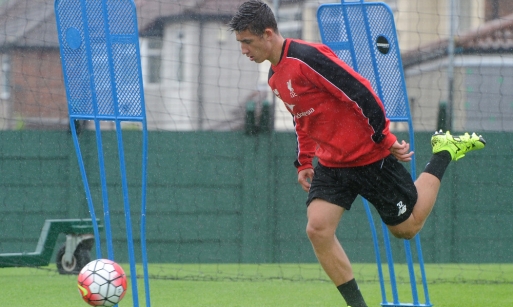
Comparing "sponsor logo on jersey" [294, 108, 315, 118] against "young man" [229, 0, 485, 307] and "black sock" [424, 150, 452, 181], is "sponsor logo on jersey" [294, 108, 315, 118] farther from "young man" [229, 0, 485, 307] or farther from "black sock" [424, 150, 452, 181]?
"black sock" [424, 150, 452, 181]

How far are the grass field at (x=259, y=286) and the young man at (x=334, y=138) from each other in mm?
1435

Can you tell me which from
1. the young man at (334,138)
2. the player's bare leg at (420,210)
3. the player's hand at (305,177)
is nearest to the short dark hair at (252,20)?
the young man at (334,138)

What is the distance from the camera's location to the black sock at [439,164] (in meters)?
5.12

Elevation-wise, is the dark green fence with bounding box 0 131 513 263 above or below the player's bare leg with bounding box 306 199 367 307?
below

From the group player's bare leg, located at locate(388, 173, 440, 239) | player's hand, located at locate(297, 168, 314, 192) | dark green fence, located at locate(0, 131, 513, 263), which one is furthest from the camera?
dark green fence, located at locate(0, 131, 513, 263)

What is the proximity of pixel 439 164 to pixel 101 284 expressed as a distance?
2241 millimetres

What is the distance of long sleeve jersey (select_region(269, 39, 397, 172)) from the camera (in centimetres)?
440

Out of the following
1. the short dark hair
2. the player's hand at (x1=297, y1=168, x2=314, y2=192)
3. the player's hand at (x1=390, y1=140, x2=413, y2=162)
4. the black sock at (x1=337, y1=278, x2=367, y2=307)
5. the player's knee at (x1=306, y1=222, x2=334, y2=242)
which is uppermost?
the short dark hair

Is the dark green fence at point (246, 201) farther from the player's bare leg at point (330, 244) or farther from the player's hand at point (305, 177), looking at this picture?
the player's bare leg at point (330, 244)

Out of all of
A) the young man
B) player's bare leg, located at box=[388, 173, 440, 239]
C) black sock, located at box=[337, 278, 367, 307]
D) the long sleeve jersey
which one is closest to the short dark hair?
the young man

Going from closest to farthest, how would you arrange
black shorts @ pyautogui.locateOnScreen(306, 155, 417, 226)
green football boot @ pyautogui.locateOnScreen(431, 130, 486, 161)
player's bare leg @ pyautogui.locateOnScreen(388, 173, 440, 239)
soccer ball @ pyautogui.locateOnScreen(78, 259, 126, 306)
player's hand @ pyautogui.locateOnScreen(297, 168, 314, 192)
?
soccer ball @ pyautogui.locateOnScreen(78, 259, 126, 306)
black shorts @ pyautogui.locateOnScreen(306, 155, 417, 226)
player's bare leg @ pyautogui.locateOnScreen(388, 173, 440, 239)
player's hand @ pyautogui.locateOnScreen(297, 168, 314, 192)
green football boot @ pyautogui.locateOnScreen(431, 130, 486, 161)

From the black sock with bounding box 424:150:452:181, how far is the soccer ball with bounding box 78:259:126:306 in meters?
2.04

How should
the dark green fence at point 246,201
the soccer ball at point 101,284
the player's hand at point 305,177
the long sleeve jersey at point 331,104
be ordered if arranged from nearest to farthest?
the soccer ball at point 101,284 < the long sleeve jersey at point 331,104 < the player's hand at point 305,177 < the dark green fence at point 246,201

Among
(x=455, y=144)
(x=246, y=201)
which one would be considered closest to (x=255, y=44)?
(x=455, y=144)
